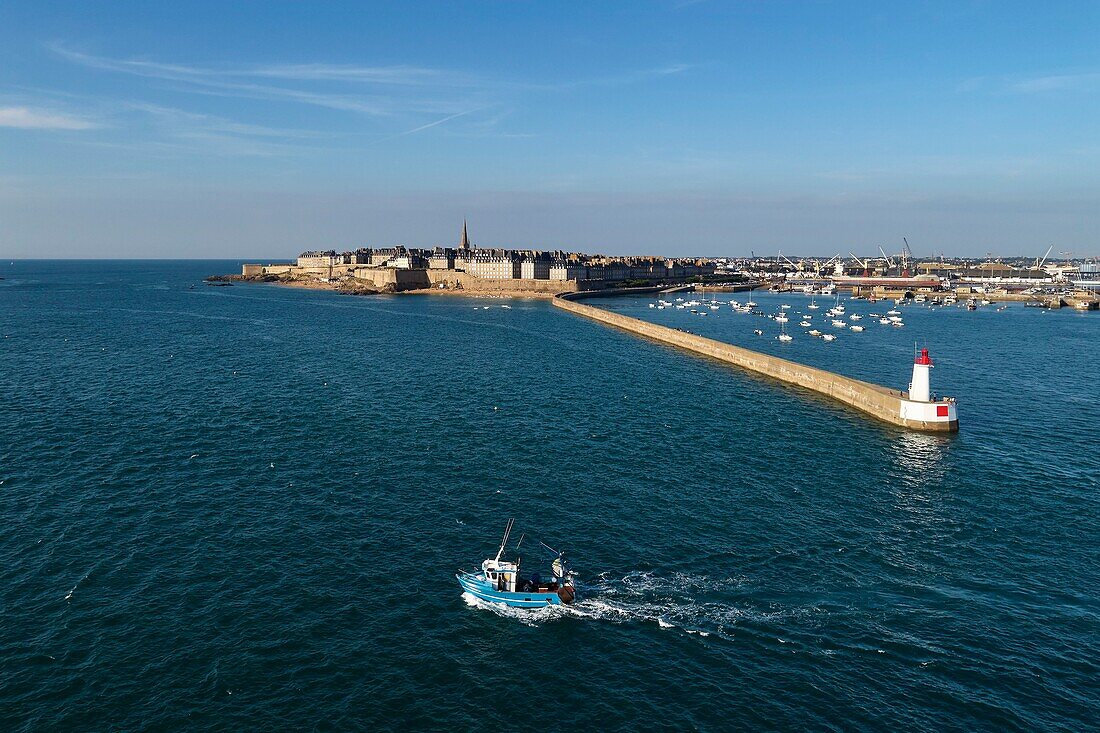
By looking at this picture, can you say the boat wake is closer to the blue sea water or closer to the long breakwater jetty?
the blue sea water

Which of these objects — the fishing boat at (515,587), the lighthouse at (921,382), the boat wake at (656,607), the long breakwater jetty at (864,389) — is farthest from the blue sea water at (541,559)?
the lighthouse at (921,382)

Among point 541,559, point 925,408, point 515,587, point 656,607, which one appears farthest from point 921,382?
point 515,587

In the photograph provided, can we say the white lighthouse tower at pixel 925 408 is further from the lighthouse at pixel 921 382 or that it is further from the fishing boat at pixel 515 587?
the fishing boat at pixel 515 587

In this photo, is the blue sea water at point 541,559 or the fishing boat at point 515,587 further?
the fishing boat at point 515,587

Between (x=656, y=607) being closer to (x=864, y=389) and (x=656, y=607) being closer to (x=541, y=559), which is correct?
(x=541, y=559)

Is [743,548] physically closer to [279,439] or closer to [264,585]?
[264,585]

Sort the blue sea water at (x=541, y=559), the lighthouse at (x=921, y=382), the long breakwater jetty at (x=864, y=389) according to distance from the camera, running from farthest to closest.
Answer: the lighthouse at (x=921, y=382), the long breakwater jetty at (x=864, y=389), the blue sea water at (x=541, y=559)

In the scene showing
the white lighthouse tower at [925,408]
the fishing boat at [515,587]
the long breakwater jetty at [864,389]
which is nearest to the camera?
the fishing boat at [515,587]
